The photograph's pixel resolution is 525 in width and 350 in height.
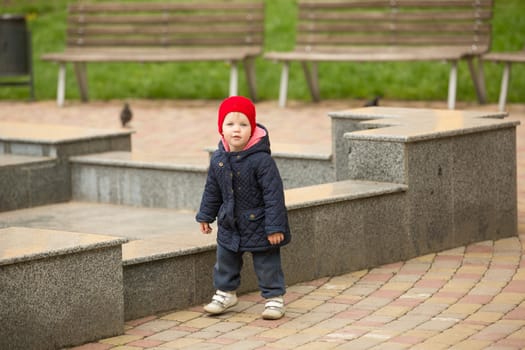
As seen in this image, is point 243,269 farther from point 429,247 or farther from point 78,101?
point 78,101

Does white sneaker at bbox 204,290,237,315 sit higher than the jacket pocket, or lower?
lower

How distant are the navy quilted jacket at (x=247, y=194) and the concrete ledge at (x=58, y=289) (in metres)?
0.62

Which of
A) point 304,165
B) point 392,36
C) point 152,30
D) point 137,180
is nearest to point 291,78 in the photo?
point 152,30

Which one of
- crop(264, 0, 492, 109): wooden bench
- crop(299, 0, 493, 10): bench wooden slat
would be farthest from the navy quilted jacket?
crop(299, 0, 493, 10): bench wooden slat

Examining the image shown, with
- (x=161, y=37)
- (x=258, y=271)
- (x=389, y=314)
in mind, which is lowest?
(x=389, y=314)

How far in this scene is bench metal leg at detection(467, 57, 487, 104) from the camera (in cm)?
1462

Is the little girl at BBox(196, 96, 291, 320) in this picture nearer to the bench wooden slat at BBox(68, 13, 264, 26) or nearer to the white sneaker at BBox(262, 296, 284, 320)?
the white sneaker at BBox(262, 296, 284, 320)

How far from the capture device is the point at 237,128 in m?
6.29

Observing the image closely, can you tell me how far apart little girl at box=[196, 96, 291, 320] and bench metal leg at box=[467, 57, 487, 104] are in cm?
858

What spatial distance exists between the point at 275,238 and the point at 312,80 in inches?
381

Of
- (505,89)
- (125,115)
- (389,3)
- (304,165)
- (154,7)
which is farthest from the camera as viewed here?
(154,7)

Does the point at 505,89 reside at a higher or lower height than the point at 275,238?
higher

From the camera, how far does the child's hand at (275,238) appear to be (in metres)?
6.24

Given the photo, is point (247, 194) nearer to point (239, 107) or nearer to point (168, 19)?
point (239, 107)
